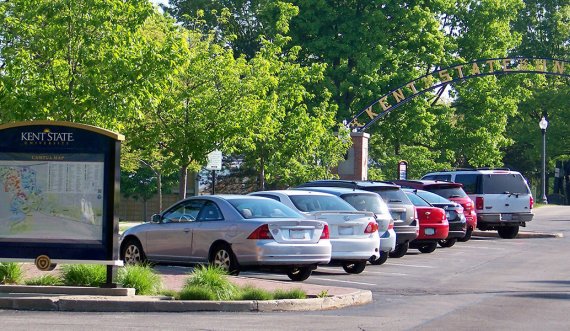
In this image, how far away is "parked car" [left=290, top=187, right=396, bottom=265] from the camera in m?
22.9

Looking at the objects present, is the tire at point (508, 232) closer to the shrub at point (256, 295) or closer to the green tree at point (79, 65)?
the green tree at point (79, 65)

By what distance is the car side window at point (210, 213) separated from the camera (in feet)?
64.2

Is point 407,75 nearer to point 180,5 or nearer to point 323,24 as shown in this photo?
point 323,24

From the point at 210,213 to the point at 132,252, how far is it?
237 centimetres

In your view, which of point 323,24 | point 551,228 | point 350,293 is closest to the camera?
point 350,293

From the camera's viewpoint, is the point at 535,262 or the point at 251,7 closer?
the point at 535,262

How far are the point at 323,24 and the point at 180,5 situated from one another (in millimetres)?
16092

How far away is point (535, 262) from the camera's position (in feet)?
83.7

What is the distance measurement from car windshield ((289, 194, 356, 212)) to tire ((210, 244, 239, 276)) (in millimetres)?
2448

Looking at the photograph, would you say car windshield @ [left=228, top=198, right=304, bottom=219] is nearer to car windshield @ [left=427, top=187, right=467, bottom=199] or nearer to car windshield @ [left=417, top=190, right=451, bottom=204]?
car windshield @ [left=417, top=190, right=451, bottom=204]

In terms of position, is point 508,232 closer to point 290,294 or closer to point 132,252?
point 132,252

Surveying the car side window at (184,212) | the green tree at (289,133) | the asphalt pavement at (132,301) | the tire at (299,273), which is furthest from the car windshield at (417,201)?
the asphalt pavement at (132,301)

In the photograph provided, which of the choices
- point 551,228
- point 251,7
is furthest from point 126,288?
point 251,7

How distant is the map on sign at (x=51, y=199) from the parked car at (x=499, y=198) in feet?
66.7
